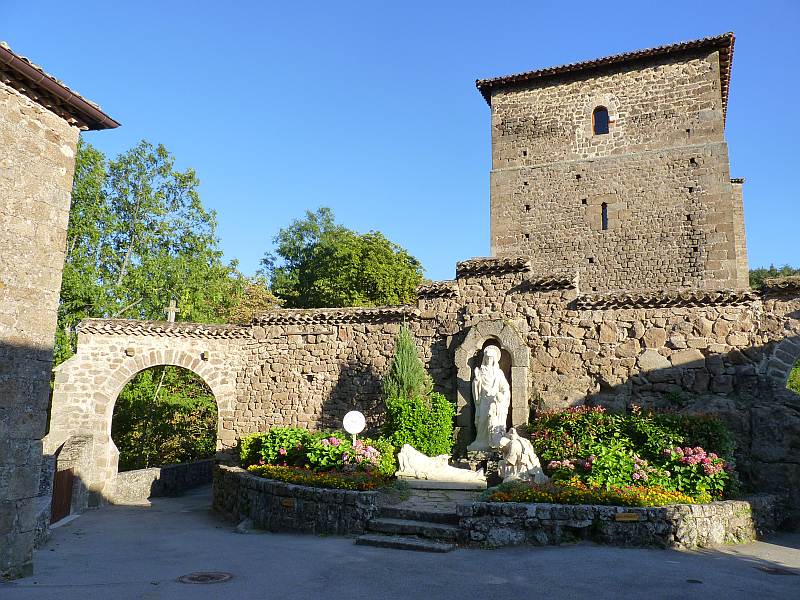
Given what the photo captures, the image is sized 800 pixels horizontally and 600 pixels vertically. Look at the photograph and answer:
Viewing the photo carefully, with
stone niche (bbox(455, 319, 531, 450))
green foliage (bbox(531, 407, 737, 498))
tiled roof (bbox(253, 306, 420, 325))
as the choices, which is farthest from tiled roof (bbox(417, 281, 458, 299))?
green foliage (bbox(531, 407, 737, 498))

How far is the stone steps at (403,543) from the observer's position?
321 inches

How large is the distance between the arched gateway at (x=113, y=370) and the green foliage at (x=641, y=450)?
8408 millimetres

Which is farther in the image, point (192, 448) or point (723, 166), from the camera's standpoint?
point (192, 448)

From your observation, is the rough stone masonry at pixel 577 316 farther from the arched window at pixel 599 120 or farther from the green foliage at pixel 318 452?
the green foliage at pixel 318 452

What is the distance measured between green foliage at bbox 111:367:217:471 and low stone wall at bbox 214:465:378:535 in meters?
10.6

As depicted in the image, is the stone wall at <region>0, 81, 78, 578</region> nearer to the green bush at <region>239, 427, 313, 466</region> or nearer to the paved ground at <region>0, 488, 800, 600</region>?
the paved ground at <region>0, 488, 800, 600</region>

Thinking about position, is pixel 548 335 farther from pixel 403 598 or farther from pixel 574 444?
pixel 403 598

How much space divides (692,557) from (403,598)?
397 centimetres

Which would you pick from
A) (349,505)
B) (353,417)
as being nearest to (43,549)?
(349,505)

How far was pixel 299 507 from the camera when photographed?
10.1 m

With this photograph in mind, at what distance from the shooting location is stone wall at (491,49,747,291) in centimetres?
1812

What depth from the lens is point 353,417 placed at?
11.6 m

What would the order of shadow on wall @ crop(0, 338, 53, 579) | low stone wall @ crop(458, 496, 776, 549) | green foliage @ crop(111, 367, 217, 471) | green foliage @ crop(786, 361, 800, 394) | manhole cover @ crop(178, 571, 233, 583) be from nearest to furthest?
shadow on wall @ crop(0, 338, 53, 579) → manhole cover @ crop(178, 571, 233, 583) → low stone wall @ crop(458, 496, 776, 549) → green foliage @ crop(111, 367, 217, 471) → green foliage @ crop(786, 361, 800, 394)

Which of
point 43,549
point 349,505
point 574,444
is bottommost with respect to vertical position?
point 43,549
